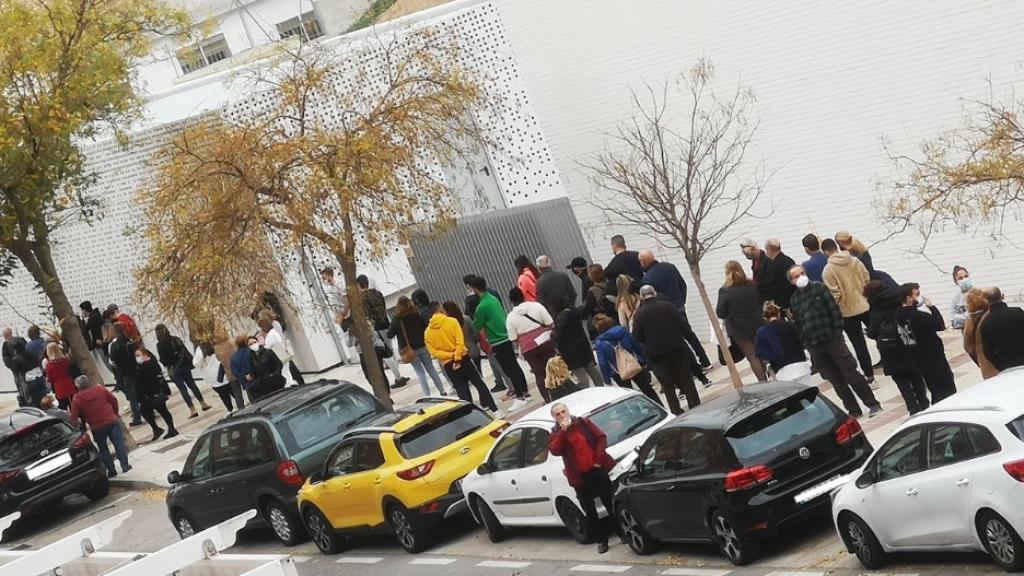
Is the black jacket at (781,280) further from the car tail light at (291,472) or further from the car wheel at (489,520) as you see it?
the car tail light at (291,472)

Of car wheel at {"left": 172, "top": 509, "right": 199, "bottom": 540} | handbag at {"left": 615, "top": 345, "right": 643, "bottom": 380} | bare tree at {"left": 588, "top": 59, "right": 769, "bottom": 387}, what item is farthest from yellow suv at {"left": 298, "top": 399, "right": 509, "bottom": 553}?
bare tree at {"left": 588, "top": 59, "right": 769, "bottom": 387}

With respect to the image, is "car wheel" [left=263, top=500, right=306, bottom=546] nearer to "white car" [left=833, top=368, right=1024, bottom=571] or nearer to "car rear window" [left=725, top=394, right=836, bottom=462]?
"car rear window" [left=725, top=394, right=836, bottom=462]

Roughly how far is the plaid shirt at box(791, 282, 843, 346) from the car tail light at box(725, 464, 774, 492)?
160 inches

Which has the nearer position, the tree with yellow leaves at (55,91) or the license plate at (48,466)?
the license plate at (48,466)

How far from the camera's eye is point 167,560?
912 cm

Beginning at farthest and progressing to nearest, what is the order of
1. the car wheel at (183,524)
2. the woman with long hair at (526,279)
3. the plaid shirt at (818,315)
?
the woman with long hair at (526,279), the car wheel at (183,524), the plaid shirt at (818,315)

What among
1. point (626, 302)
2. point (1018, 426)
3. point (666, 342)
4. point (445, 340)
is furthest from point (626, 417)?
point (445, 340)

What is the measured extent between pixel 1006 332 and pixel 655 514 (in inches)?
141

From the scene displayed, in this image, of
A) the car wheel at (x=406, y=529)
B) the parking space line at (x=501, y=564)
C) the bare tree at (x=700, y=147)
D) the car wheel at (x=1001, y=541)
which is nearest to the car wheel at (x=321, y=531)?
the car wheel at (x=406, y=529)

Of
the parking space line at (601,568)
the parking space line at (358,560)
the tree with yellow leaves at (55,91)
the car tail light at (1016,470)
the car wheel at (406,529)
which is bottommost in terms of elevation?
the parking space line at (601,568)

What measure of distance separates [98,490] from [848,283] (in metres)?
12.8

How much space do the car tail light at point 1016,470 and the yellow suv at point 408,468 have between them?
7656 mm

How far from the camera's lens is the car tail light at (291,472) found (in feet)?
60.6

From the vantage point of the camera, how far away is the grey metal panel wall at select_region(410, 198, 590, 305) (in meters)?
26.7
